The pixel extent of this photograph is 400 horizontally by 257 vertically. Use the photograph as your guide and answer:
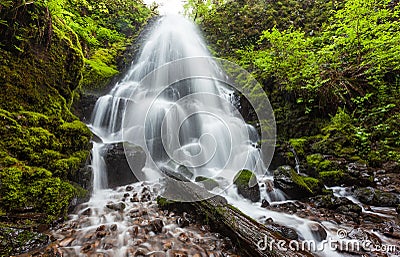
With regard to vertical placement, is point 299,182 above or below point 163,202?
above

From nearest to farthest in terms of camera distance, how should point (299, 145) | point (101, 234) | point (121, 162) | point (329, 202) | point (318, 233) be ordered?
point (101, 234)
point (318, 233)
point (329, 202)
point (121, 162)
point (299, 145)

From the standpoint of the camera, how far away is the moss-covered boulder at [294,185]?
4.55 meters

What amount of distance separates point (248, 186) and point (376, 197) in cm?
252

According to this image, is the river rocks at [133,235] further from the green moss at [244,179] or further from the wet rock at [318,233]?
the green moss at [244,179]

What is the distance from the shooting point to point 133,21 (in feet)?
55.1

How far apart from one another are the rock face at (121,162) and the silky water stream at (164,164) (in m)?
0.17

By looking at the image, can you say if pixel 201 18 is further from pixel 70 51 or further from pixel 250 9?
pixel 70 51

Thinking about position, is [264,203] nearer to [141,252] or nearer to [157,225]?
[157,225]

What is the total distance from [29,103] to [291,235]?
4.91 metres

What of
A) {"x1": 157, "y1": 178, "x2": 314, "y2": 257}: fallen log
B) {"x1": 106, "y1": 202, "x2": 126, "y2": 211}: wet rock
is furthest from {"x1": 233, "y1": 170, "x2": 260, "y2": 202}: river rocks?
{"x1": 106, "y1": 202, "x2": 126, "y2": 211}: wet rock

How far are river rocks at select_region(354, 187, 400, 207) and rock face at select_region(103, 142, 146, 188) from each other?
5.16m

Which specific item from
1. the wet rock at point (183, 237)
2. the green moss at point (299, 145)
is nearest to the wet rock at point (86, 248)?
the wet rock at point (183, 237)

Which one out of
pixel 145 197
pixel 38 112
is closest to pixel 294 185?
pixel 145 197

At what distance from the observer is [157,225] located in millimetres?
3162
